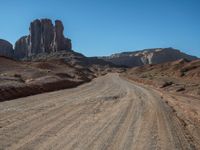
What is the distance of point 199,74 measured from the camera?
77188 mm

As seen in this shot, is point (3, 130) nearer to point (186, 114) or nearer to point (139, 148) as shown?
point (139, 148)

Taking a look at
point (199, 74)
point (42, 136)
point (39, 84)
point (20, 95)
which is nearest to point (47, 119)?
point (42, 136)

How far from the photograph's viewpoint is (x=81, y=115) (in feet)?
58.7

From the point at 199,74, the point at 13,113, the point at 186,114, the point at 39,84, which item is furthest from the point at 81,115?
the point at 199,74

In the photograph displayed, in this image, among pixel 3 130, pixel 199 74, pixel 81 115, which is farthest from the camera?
pixel 199 74

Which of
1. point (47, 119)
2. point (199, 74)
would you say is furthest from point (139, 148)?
point (199, 74)

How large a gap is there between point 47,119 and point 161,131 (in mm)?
5241

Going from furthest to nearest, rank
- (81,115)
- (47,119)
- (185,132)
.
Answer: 1. (81,115)
2. (47,119)
3. (185,132)

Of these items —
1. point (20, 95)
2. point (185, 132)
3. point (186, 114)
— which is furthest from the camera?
point (20, 95)

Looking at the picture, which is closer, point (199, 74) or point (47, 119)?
point (47, 119)

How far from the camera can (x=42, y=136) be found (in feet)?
40.7

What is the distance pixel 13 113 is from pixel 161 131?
7847mm

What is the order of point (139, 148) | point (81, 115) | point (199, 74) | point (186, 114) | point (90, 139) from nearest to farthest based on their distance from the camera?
point (139, 148), point (90, 139), point (81, 115), point (186, 114), point (199, 74)

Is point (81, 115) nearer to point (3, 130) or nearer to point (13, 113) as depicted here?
point (13, 113)
